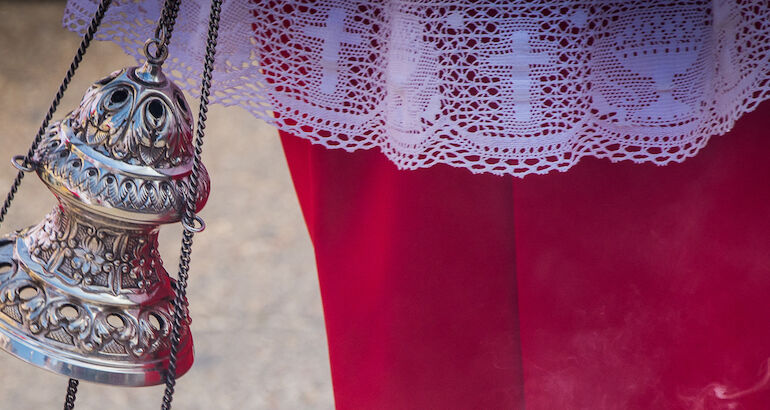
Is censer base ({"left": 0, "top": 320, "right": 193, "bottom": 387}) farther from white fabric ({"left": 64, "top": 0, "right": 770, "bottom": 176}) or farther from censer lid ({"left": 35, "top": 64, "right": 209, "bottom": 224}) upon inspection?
white fabric ({"left": 64, "top": 0, "right": 770, "bottom": 176})

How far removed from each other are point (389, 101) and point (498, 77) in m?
0.08

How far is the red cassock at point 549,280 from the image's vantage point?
661 millimetres

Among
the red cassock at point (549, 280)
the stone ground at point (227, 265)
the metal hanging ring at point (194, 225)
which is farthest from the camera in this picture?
→ the stone ground at point (227, 265)

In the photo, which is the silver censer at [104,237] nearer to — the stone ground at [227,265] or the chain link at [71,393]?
the chain link at [71,393]

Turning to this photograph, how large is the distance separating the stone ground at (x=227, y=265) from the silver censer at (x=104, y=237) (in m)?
1.18

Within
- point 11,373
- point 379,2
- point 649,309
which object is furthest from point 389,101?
point 11,373

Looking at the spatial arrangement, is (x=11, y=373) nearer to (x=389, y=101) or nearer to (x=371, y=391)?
(x=371, y=391)

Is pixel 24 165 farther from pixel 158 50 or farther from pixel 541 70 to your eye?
pixel 541 70

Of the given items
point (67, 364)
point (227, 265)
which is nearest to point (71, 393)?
point (67, 364)

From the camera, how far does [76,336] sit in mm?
422

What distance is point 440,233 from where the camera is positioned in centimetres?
73

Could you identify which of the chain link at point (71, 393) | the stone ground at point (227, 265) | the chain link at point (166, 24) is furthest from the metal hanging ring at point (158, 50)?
the stone ground at point (227, 265)

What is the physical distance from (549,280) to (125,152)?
40 centimetres

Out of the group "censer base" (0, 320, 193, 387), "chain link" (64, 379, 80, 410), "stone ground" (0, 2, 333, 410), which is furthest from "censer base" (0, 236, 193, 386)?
"stone ground" (0, 2, 333, 410)
